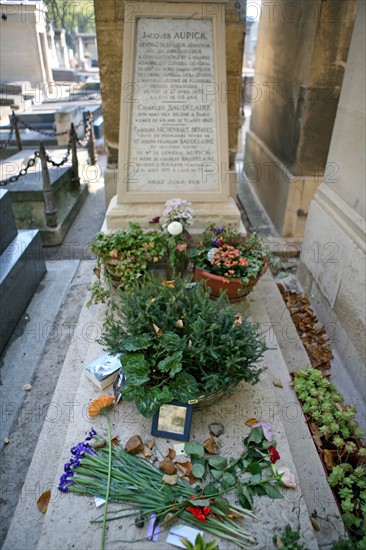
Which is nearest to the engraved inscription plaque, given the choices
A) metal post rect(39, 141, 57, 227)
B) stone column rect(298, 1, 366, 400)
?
stone column rect(298, 1, 366, 400)

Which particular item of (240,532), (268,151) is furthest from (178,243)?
(268,151)

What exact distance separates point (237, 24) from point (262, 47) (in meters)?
2.44

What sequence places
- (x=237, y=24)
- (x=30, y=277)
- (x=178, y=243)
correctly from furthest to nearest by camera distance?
(x=237, y=24), (x=30, y=277), (x=178, y=243)

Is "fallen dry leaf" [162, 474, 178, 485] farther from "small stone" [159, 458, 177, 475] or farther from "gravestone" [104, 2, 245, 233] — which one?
"gravestone" [104, 2, 245, 233]

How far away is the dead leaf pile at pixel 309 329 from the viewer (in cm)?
345

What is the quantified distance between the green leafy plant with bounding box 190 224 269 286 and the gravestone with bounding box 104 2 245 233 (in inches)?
10.9

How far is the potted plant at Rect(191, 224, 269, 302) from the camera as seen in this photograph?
125 inches

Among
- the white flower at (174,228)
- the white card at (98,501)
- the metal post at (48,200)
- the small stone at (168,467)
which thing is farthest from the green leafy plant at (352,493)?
the metal post at (48,200)

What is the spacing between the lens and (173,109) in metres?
3.55

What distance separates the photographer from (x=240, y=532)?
1732mm

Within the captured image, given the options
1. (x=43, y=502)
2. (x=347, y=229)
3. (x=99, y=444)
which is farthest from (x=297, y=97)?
(x=43, y=502)

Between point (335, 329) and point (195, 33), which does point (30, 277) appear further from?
point (335, 329)

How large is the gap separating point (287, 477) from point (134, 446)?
794 mm

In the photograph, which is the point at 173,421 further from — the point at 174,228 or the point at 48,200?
the point at 48,200
